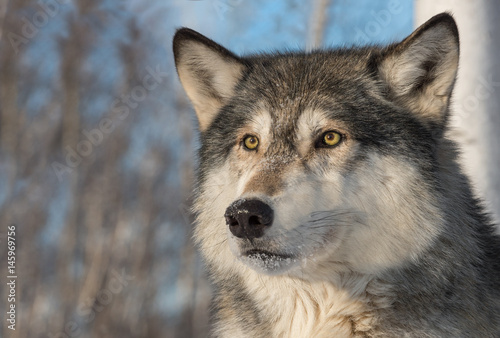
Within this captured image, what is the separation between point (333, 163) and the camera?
2703 mm

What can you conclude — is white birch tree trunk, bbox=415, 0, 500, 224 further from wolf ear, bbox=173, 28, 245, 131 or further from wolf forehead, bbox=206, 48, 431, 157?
wolf ear, bbox=173, 28, 245, 131

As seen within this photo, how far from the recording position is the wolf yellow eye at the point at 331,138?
277cm

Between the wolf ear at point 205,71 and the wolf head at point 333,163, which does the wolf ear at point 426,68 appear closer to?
the wolf head at point 333,163

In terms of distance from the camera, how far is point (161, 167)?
50.6 feet

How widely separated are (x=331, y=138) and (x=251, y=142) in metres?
0.48

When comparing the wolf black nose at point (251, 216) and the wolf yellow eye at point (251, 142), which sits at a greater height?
the wolf yellow eye at point (251, 142)

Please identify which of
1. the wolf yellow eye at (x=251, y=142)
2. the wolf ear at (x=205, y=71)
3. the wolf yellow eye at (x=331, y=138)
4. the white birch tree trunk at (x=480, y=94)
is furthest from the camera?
the white birch tree trunk at (x=480, y=94)

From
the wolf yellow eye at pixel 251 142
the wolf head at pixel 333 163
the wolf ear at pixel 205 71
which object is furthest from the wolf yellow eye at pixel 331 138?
the wolf ear at pixel 205 71

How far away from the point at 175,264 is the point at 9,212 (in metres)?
Answer: 6.82

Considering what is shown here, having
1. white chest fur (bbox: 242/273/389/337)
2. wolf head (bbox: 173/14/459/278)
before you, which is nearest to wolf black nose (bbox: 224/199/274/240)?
wolf head (bbox: 173/14/459/278)

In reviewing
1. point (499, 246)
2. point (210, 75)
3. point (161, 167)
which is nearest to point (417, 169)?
point (499, 246)

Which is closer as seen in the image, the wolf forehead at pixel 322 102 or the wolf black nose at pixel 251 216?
the wolf black nose at pixel 251 216

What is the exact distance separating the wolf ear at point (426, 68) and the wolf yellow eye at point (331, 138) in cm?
46

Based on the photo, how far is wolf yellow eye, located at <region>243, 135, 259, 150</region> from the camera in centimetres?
296
